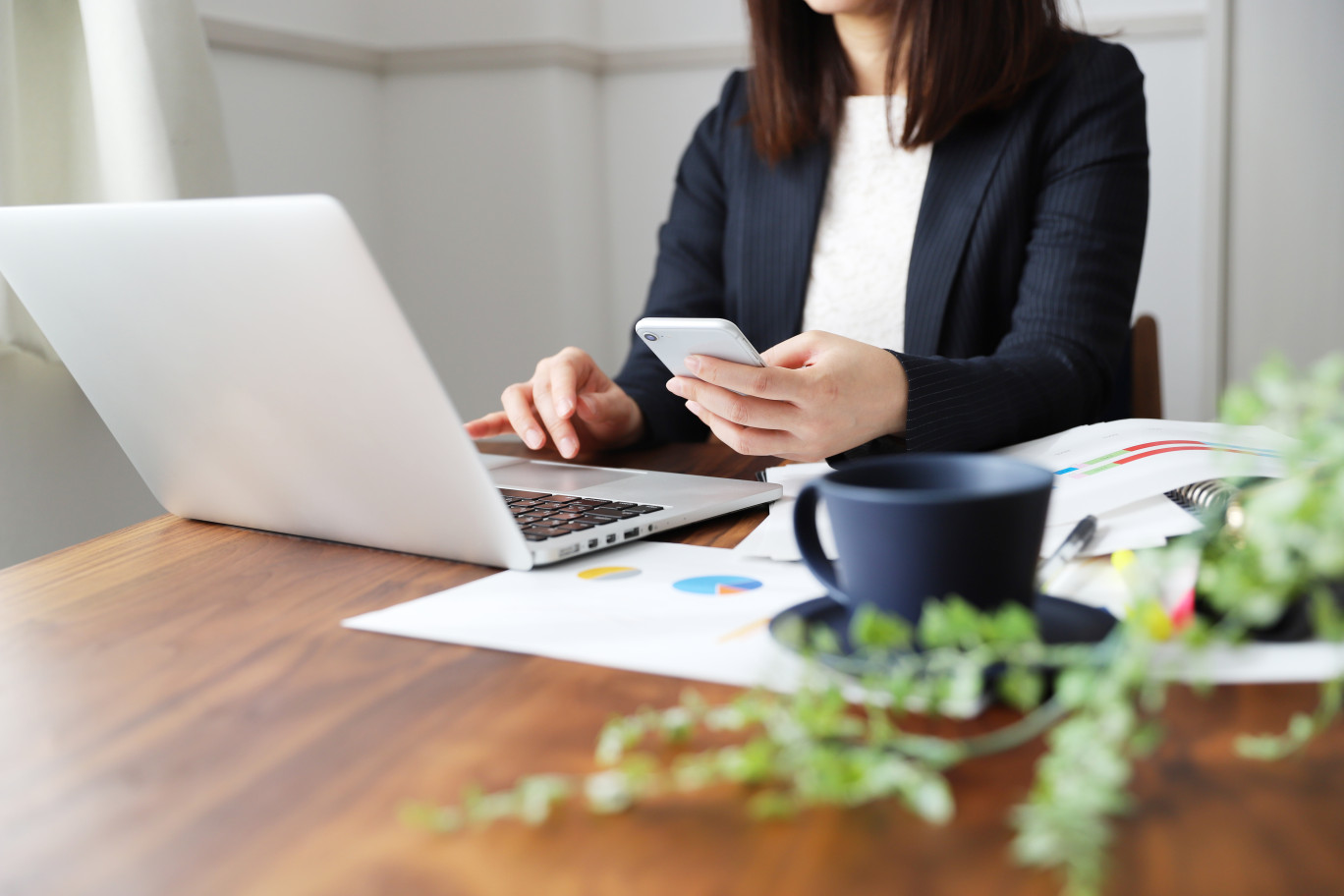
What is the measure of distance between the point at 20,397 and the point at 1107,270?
1.27 meters

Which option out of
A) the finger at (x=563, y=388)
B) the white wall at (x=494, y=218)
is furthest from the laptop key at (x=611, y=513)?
the white wall at (x=494, y=218)

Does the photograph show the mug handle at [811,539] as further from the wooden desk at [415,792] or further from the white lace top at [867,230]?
the white lace top at [867,230]

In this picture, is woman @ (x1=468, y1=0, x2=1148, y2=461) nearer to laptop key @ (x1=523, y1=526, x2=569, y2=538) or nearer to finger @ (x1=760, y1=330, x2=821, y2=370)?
finger @ (x1=760, y1=330, x2=821, y2=370)

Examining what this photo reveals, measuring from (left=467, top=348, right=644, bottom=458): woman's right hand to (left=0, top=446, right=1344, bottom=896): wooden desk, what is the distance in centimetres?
40

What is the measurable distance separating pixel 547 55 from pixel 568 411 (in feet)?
5.24

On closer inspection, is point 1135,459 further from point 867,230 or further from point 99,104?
point 99,104

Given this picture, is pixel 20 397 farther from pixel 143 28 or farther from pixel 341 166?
pixel 341 166

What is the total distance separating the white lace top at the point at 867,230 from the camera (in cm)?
132

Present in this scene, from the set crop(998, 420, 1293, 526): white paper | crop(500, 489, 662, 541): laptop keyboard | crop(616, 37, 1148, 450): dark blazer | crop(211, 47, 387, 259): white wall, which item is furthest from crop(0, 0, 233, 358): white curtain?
crop(998, 420, 1293, 526): white paper

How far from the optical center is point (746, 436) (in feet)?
2.54

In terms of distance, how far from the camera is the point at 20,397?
1346mm

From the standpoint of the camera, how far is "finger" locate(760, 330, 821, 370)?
772 mm

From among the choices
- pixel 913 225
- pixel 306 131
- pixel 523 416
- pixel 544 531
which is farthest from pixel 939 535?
pixel 306 131

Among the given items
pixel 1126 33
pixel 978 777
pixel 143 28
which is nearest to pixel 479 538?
pixel 978 777
